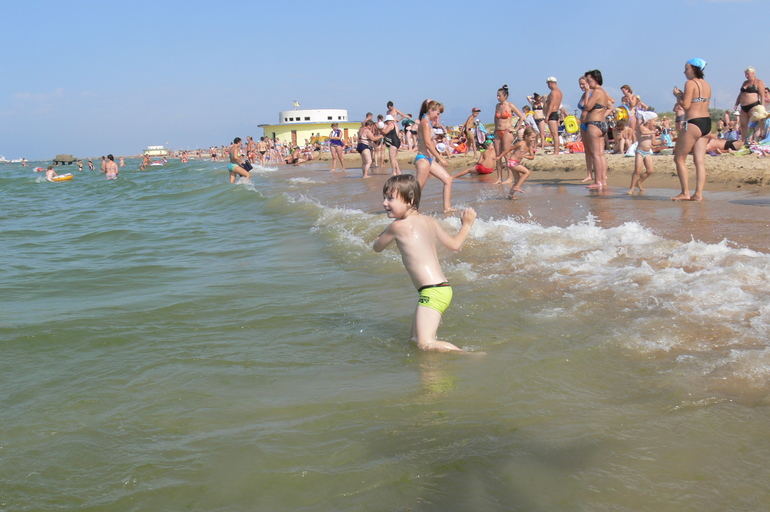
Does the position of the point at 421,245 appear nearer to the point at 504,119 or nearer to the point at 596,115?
the point at 596,115

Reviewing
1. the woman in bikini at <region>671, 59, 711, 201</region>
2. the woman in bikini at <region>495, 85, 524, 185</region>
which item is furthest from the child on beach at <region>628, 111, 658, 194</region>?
the woman in bikini at <region>495, 85, 524, 185</region>

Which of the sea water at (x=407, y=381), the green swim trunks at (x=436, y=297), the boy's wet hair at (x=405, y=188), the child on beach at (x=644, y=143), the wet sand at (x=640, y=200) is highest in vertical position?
the child on beach at (x=644, y=143)

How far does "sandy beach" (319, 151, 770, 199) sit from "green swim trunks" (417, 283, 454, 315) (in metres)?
7.77

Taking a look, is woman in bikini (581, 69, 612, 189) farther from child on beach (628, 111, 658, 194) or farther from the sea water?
the sea water

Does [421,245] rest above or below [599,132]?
below

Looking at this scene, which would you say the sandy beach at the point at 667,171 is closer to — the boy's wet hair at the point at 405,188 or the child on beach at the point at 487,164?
the child on beach at the point at 487,164

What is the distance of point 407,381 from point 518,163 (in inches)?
315

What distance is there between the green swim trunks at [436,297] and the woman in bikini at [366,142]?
48.7 ft

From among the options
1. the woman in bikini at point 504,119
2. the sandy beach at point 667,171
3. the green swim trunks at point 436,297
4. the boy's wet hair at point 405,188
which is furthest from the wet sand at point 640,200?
the boy's wet hair at point 405,188

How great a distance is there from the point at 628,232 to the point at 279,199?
9993 mm

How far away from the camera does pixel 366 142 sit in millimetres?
19656

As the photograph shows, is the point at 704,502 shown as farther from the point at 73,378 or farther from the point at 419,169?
the point at 419,169

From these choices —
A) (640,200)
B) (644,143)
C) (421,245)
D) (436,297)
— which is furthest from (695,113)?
(436,297)

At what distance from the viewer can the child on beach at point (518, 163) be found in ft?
35.4
